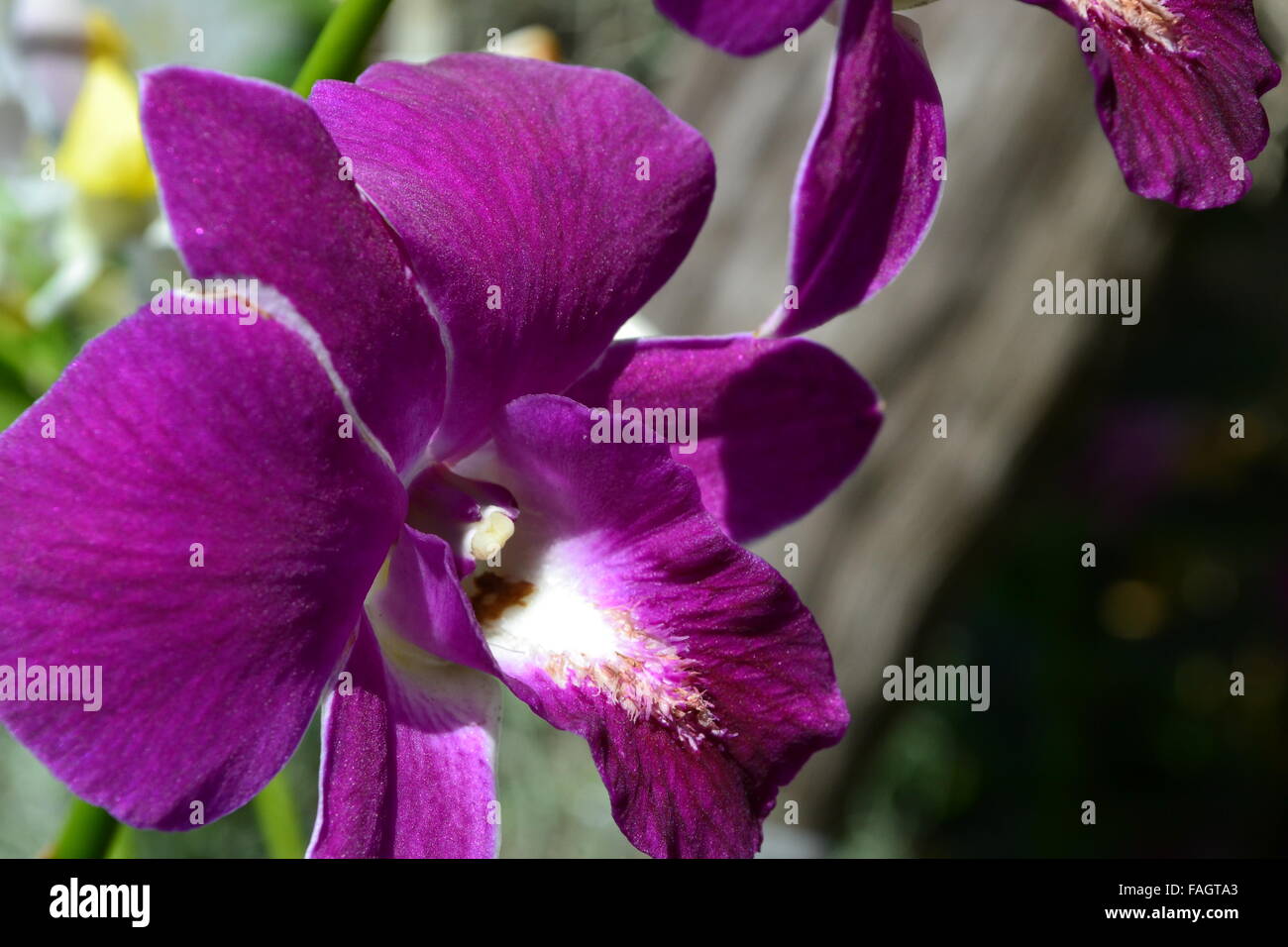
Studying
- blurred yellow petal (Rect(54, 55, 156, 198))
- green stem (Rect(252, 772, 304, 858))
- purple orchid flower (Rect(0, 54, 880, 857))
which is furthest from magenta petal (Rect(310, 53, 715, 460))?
blurred yellow petal (Rect(54, 55, 156, 198))

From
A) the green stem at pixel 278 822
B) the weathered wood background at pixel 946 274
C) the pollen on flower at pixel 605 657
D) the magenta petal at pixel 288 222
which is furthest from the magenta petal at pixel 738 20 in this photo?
the weathered wood background at pixel 946 274

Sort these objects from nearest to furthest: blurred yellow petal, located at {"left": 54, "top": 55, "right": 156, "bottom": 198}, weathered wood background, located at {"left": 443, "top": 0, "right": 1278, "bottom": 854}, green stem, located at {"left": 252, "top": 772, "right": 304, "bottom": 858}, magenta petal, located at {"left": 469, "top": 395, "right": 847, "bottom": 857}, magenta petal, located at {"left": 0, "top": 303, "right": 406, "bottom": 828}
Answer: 1. magenta petal, located at {"left": 0, "top": 303, "right": 406, "bottom": 828}
2. magenta petal, located at {"left": 469, "top": 395, "right": 847, "bottom": 857}
3. green stem, located at {"left": 252, "top": 772, "right": 304, "bottom": 858}
4. blurred yellow petal, located at {"left": 54, "top": 55, "right": 156, "bottom": 198}
5. weathered wood background, located at {"left": 443, "top": 0, "right": 1278, "bottom": 854}

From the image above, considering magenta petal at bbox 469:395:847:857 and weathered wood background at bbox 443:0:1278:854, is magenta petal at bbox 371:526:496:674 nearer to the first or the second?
magenta petal at bbox 469:395:847:857

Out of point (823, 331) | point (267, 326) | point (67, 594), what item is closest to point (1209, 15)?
point (267, 326)

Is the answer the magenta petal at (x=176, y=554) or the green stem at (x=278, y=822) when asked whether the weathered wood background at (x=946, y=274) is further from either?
the magenta petal at (x=176, y=554)

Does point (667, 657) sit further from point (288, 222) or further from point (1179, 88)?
point (1179, 88)
